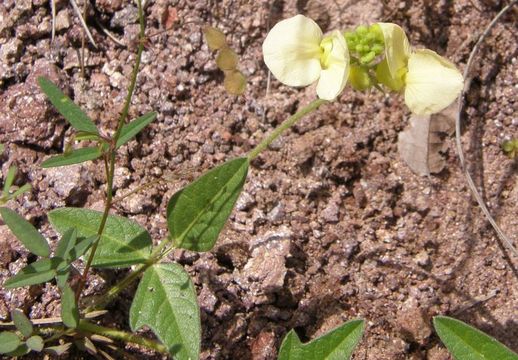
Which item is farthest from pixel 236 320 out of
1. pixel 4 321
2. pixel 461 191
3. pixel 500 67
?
pixel 500 67

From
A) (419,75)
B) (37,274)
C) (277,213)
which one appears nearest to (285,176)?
(277,213)

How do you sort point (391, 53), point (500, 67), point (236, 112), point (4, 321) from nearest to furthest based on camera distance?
point (391, 53)
point (4, 321)
point (236, 112)
point (500, 67)

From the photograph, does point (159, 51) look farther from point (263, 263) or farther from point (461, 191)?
point (461, 191)

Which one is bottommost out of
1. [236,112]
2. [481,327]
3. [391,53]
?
[481,327]

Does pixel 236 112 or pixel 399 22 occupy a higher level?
pixel 399 22

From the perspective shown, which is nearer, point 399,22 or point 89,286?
point 89,286

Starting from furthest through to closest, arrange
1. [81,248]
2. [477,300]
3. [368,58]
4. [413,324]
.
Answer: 1. [477,300]
2. [413,324]
3. [368,58]
4. [81,248]

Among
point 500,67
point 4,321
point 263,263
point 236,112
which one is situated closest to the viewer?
point 4,321

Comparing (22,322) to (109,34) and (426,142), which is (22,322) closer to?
(109,34)
